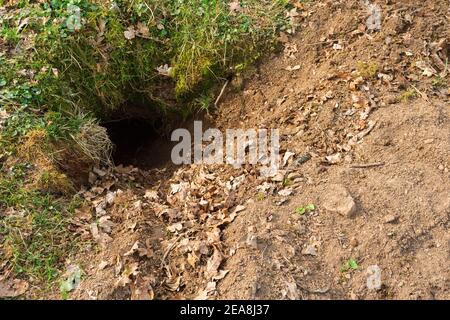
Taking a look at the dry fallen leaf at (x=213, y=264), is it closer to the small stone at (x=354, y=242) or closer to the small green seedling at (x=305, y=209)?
the small green seedling at (x=305, y=209)

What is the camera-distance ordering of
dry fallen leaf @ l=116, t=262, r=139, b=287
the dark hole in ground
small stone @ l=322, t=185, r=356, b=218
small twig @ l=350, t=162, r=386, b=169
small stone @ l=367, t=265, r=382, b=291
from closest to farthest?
small stone @ l=367, t=265, r=382, b=291
dry fallen leaf @ l=116, t=262, r=139, b=287
small stone @ l=322, t=185, r=356, b=218
small twig @ l=350, t=162, r=386, b=169
the dark hole in ground

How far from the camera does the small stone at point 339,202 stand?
11.3 feet

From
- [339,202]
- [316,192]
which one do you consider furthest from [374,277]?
[316,192]

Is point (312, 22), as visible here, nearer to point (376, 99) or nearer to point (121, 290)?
point (376, 99)

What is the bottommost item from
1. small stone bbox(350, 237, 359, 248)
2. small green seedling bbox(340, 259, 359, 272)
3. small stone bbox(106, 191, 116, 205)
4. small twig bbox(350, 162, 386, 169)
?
small green seedling bbox(340, 259, 359, 272)

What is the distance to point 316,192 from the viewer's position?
363cm

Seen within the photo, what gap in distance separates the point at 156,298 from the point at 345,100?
7.63 feet

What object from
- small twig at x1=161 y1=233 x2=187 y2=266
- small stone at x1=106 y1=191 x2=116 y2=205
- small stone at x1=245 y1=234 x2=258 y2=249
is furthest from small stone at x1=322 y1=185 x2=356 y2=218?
small stone at x1=106 y1=191 x2=116 y2=205

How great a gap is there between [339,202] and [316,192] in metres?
0.20

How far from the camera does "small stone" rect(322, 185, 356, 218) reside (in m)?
3.46

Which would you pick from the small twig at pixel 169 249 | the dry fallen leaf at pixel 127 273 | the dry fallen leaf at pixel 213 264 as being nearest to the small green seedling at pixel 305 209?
the dry fallen leaf at pixel 213 264

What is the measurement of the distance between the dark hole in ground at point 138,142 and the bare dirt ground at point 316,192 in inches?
29.3

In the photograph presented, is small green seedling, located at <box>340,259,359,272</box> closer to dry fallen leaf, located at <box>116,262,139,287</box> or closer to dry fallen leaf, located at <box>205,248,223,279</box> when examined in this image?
dry fallen leaf, located at <box>205,248,223,279</box>

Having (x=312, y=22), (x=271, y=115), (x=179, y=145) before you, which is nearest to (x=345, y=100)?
(x=271, y=115)
